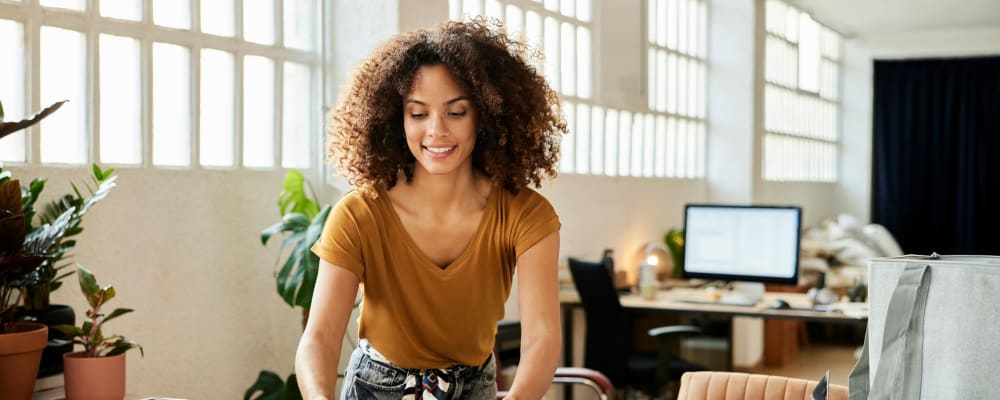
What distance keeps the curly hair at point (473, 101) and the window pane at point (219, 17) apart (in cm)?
174

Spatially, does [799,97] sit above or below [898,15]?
below

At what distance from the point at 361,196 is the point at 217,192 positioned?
71.7 inches

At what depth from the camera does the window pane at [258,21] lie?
3.81 metres

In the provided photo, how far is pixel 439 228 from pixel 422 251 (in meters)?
0.05

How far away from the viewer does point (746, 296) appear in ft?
17.1

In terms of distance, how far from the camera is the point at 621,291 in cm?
552

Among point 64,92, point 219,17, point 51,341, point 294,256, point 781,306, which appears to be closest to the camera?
point 51,341

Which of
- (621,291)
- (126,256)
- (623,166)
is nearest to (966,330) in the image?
(126,256)

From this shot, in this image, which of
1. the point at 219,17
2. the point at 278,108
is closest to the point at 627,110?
the point at 278,108

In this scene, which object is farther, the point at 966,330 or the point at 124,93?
the point at 124,93

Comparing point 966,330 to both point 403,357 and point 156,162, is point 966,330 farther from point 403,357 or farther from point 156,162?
point 156,162

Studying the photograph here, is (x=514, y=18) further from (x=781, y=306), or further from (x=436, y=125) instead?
(x=436, y=125)

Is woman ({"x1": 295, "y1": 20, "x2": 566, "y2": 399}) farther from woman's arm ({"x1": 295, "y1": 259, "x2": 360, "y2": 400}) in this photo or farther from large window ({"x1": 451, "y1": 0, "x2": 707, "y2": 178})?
large window ({"x1": 451, "y1": 0, "x2": 707, "y2": 178})

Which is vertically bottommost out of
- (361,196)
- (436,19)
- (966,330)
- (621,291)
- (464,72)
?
(621,291)
